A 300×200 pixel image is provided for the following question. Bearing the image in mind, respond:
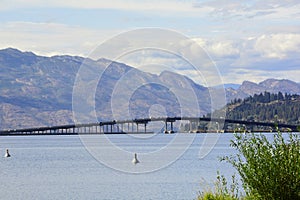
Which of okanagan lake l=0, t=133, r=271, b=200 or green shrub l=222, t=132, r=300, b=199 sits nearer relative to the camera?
green shrub l=222, t=132, r=300, b=199

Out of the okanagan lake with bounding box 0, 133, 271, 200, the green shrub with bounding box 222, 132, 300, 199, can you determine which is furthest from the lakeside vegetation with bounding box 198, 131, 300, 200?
the okanagan lake with bounding box 0, 133, 271, 200

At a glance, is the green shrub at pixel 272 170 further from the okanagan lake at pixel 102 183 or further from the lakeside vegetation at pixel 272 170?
the okanagan lake at pixel 102 183

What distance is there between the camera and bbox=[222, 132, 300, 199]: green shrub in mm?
27297

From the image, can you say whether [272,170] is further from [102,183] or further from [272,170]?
[102,183]

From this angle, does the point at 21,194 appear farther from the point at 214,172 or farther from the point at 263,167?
the point at 263,167

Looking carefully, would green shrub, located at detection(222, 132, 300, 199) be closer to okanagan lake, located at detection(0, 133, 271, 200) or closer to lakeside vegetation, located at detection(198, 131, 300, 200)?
lakeside vegetation, located at detection(198, 131, 300, 200)

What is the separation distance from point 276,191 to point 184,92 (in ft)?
66.0

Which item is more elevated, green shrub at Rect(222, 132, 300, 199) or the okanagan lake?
green shrub at Rect(222, 132, 300, 199)

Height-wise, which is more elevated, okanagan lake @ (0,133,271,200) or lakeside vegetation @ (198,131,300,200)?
lakeside vegetation @ (198,131,300,200)

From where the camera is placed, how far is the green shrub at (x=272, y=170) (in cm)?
2730

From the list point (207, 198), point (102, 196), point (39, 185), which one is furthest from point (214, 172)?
point (207, 198)

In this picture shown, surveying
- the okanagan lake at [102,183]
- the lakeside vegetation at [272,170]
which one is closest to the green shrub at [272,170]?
the lakeside vegetation at [272,170]

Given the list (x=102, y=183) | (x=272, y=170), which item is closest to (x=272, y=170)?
(x=272, y=170)

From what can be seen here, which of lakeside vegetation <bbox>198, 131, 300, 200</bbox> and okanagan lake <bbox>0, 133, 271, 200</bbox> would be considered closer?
lakeside vegetation <bbox>198, 131, 300, 200</bbox>
